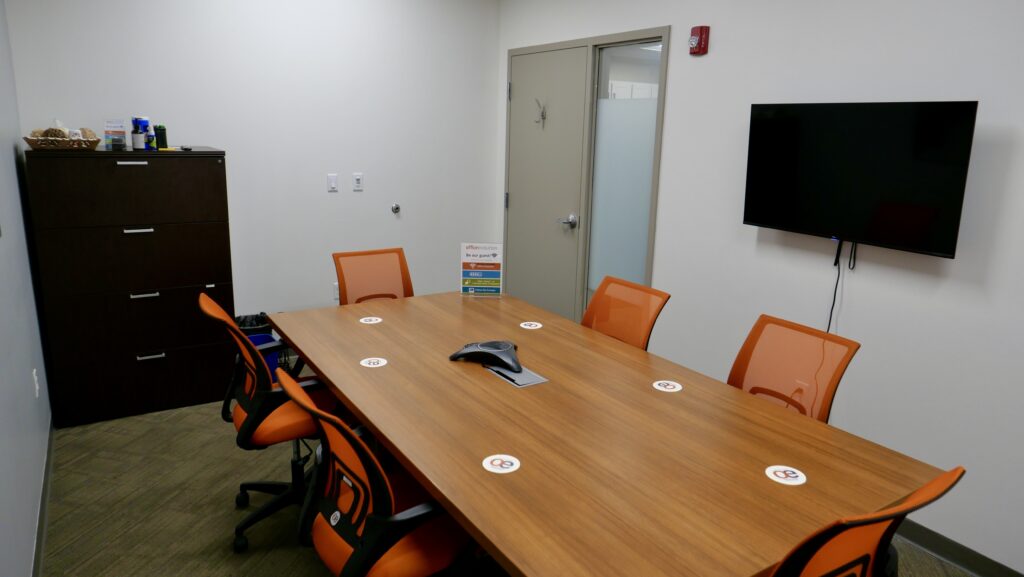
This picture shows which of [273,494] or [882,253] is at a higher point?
[882,253]

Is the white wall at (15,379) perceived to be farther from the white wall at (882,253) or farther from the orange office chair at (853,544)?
the white wall at (882,253)

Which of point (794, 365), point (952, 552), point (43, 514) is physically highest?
point (794, 365)

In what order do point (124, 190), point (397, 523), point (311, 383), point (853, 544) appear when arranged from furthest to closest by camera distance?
point (124, 190) → point (311, 383) → point (397, 523) → point (853, 544)

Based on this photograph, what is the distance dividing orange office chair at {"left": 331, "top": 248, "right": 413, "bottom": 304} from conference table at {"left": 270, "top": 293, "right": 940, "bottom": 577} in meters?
0.82

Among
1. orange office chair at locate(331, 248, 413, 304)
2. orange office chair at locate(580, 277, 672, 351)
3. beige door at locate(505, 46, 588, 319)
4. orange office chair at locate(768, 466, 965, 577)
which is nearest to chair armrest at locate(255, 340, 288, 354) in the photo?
orange office chair at locate(331, 248, 413, 304)

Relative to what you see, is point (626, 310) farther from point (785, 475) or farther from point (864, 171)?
point (785, 475)

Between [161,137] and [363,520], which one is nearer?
[363,520]

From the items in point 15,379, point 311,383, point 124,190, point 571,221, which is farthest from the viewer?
point 571,221

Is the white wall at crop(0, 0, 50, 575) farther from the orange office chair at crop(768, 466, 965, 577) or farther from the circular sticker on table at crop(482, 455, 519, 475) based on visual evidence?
the orange office chair at crop(768, 466, 965, 577)

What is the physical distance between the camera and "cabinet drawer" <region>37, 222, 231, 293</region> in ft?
11.7

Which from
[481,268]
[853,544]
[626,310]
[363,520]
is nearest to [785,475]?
[853,544]

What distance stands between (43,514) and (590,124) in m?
3.83

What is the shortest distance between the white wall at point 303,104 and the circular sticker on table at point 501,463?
3388 millimetres

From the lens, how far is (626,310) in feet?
10.3
